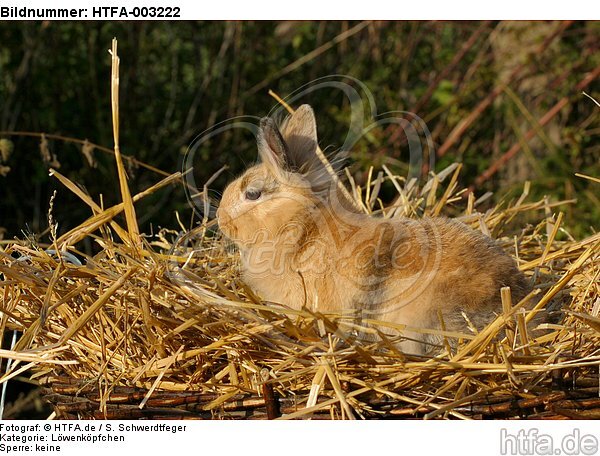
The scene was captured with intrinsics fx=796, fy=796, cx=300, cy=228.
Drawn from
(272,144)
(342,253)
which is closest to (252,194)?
(272,144)

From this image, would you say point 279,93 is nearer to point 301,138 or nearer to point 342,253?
point 301,138

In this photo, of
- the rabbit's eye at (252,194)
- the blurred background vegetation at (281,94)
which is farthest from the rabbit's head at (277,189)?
the blurred background vegetation at (281,94)

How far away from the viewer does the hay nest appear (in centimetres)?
217

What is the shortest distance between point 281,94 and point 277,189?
341cm

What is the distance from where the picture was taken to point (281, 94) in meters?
6.07

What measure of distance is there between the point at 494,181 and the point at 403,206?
9.48ft

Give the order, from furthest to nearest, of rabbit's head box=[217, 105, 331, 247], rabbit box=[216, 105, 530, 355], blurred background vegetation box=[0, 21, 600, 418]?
blurred background vegetation box=[0, 21, 600, 418], rabbit's head box=[217, 105, 331, 247], rabbit box=[216, 105, 530, 355]

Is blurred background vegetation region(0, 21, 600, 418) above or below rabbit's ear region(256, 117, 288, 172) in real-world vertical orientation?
above

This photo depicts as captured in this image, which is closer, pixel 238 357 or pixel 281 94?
pixel 238 357

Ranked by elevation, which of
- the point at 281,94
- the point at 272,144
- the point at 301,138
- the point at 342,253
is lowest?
the point at 342,253

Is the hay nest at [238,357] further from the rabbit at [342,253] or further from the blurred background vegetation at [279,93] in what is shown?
the blurred background vegetation at [279,93]

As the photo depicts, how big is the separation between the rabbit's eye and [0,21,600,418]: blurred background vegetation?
2.39 m

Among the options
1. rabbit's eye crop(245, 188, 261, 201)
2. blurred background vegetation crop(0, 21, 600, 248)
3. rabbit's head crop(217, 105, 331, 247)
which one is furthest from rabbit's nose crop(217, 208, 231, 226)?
blurred background vegetation crop(0, 21, 600, 248)

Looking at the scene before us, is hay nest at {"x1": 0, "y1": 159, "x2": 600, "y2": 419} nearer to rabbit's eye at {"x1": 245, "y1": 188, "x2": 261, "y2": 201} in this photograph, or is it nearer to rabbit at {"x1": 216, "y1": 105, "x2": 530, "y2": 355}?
rabbit at {"x1": 216, "y1": 105, "x2": 530, "y2": 355}
